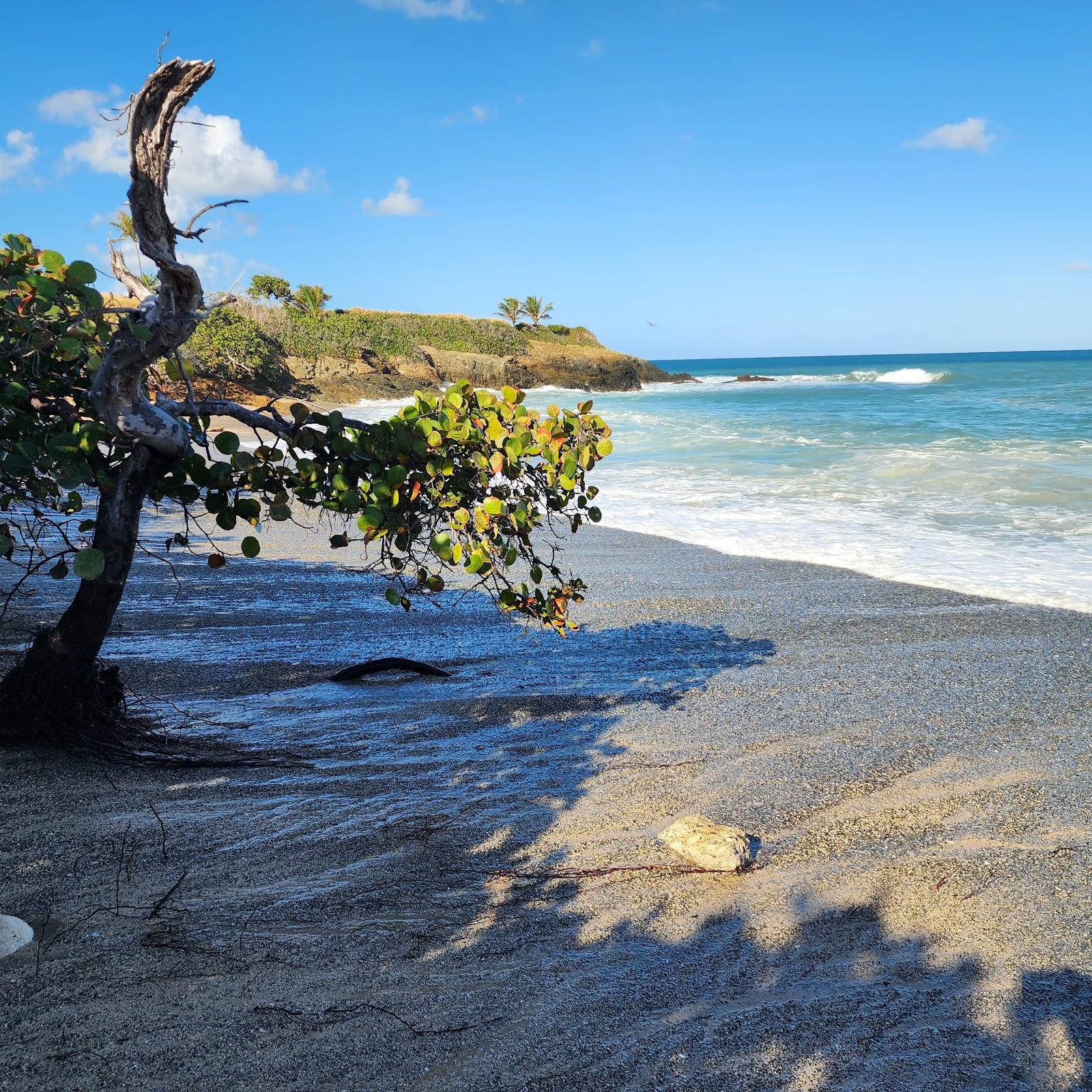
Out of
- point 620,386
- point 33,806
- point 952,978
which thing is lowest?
point 952,978

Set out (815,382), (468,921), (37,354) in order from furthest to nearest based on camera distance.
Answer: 1. (815,382)
2. (37,354)
3. (468,921)

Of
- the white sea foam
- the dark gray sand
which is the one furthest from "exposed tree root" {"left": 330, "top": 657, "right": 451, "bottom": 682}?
the white sea foam

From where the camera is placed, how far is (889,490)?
1323 centimetres

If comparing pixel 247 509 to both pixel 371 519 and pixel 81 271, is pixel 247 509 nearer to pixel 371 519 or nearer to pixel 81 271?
pixel 371 519

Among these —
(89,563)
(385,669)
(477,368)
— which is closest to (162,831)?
(89,563)

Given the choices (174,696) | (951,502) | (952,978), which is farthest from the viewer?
(951,502)

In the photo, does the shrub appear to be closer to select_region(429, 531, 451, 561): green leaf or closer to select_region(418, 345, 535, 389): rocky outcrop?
select_region(418, 345, 535, 389): rocky outcrop

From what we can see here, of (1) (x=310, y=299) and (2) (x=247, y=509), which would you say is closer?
(2) (x=247, y=509)

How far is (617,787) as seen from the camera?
11.6ft

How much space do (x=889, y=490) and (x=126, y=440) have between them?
39.8ft

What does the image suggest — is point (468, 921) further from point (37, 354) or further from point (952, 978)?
point (37, 354)

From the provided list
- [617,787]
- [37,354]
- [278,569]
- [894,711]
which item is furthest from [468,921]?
[278,569]

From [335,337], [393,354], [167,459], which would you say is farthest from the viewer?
[393,354]

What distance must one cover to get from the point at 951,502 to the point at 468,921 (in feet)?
36.1
